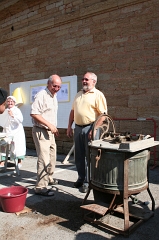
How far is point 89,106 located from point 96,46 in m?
3.19

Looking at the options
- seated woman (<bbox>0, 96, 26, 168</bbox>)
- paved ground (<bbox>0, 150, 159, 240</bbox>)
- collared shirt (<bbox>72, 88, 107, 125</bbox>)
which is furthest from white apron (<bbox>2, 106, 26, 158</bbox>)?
collared shirt (<bbox>72, 88, 107, 125</bbox>)

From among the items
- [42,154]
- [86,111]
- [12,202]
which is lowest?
[12,202]

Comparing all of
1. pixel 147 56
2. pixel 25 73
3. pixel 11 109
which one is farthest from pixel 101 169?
pixel 25 73

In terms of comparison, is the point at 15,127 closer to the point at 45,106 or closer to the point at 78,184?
the point at 45,106

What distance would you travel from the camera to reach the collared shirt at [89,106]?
13.5 feet

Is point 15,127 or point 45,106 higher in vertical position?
point 45,106

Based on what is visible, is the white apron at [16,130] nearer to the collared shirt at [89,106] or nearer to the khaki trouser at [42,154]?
the khaki trouser at [42,154]

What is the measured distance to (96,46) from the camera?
6.80 metres

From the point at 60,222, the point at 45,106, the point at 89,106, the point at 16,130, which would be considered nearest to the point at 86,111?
the point at 89,106

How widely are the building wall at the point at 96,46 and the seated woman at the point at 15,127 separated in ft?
6.65

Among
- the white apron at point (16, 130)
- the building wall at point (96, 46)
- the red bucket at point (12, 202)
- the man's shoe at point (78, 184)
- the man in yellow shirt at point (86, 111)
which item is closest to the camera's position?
the red bucket at point (12, 202)

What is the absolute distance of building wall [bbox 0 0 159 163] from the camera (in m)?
5.93

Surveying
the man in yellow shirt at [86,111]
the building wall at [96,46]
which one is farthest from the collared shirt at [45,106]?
the building wall at [96,46]

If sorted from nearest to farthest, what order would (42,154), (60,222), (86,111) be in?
(60,222) < (42,154) < (86,111)
